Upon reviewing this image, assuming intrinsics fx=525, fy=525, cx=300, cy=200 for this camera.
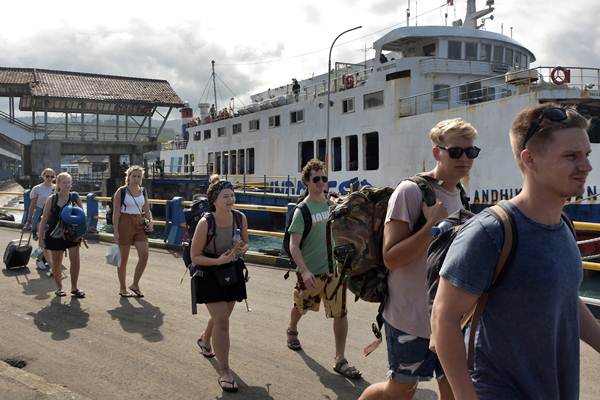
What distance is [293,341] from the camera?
454 cm

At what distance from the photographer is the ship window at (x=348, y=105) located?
21.3 meters

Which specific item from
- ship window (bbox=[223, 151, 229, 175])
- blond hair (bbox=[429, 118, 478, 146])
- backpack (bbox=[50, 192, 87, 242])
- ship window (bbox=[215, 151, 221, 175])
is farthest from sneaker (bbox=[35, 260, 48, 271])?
ship window (bbox=[215, 151, 221, 175])

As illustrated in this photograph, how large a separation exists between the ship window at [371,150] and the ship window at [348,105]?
1.40 m

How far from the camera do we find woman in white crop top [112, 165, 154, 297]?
6.36 metres

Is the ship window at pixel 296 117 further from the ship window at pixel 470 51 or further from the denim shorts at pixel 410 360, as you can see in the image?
the denim shorts at pixel 410 360

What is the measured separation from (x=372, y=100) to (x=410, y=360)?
18.5 meters

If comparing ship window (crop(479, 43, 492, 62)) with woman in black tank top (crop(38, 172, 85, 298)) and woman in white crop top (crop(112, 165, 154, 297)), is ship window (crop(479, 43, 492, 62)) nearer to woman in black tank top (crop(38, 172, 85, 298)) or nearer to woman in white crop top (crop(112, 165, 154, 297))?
woman in white crop top (crop(112, 165, 154, 297))

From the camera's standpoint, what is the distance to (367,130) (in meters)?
20.4

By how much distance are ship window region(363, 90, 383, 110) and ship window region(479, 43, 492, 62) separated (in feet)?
15.0

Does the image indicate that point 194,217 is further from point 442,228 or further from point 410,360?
point 442,228

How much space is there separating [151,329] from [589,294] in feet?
33.6

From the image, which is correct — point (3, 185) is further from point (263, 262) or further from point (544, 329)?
point (544, 329)

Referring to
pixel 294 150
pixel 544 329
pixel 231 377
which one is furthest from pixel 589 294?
pixel 294 150

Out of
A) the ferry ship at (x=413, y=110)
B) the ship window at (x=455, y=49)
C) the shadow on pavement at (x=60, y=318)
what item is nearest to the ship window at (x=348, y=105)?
the ferry ship at (x=413, y=110)
